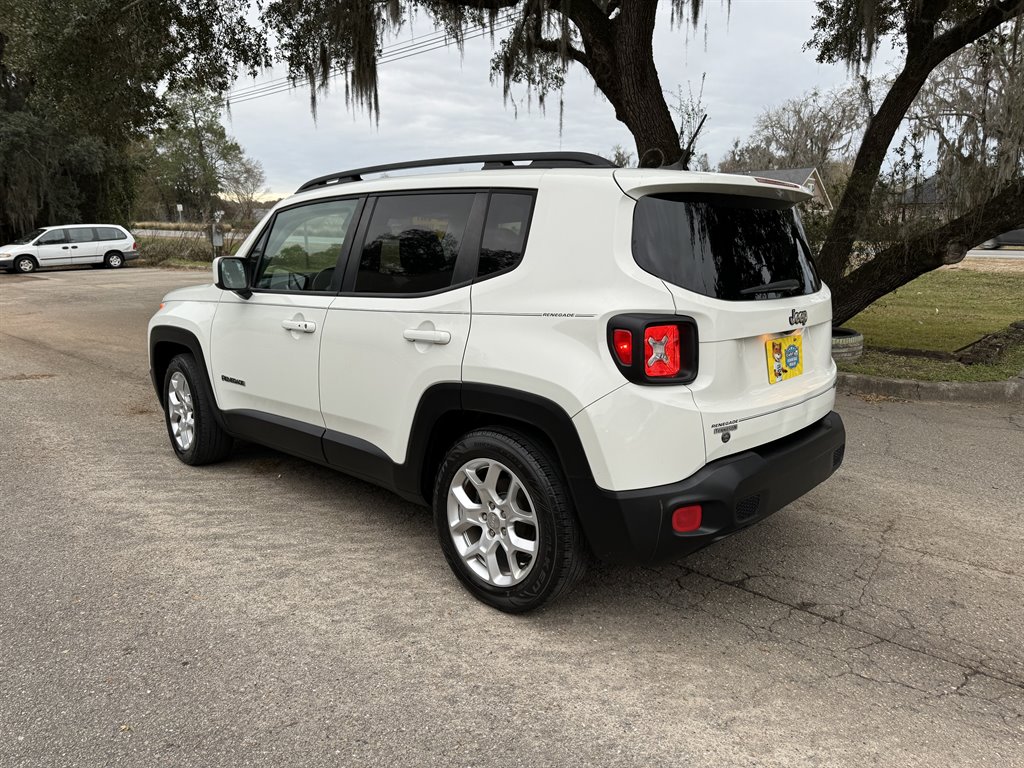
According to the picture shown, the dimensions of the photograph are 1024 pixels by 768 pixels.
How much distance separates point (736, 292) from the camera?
9.96 feet

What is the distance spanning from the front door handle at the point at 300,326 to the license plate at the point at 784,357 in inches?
88.3

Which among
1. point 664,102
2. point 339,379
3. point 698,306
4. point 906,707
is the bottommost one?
point 906,707

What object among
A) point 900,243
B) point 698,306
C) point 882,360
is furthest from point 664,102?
point 698,306

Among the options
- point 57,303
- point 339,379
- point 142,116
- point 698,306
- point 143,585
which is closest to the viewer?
point 698,306

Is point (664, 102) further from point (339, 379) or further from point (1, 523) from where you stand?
point (1, 523)

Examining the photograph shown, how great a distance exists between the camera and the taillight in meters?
2.76

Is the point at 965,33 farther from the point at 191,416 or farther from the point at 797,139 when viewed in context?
the point at 797,139

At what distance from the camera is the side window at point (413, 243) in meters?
3.44

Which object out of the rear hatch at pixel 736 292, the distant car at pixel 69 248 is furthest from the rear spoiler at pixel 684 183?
the distant car at pixel 69 248

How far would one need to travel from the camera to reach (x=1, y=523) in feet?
13.9

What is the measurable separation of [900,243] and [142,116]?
13145 mm

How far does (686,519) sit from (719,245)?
1100 millimetres

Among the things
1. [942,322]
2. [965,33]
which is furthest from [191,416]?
[942,322]

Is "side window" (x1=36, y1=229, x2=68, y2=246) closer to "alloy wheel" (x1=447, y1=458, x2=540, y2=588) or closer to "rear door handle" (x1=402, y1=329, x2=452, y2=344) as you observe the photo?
"rear door handle" (x1=402, y1=329, x2=452, y2=344)
